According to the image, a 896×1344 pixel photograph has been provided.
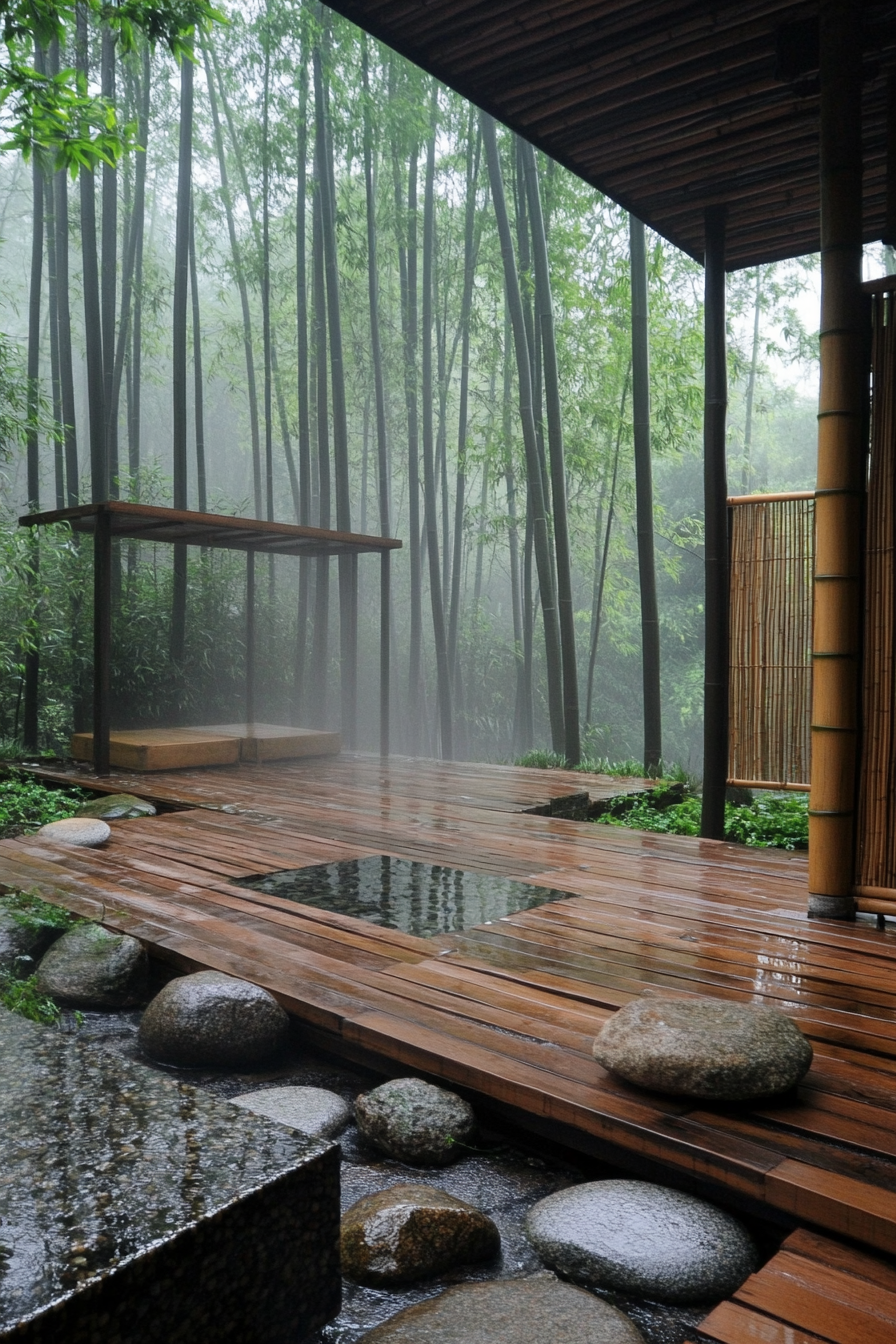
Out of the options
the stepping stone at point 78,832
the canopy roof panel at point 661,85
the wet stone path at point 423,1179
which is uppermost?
the canopy roof panel at point 661,85

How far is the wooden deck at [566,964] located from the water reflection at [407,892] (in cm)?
8

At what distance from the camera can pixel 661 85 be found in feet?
10.4

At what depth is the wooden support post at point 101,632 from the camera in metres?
5.43

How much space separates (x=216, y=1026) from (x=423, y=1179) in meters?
0.65

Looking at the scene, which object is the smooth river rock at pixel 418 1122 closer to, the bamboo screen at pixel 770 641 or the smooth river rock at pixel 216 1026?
the smooth river rock at pixel 216 1026

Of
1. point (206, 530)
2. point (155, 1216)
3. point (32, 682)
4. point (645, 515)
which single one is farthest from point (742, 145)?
point (32, 682)

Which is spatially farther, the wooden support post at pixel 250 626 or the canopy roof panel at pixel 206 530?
the wooden support post at pixel 250 626

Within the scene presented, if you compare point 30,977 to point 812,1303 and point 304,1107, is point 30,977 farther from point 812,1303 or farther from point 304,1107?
point 812,1303

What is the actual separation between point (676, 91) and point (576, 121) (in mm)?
357

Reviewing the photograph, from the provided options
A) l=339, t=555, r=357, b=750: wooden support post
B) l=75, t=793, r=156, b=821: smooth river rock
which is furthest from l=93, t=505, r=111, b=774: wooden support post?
l=339, t=555, r=357, b=750: wooden support post

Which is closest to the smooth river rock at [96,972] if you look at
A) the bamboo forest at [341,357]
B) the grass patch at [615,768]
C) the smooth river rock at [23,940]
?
the smooth river rock at [23,940]

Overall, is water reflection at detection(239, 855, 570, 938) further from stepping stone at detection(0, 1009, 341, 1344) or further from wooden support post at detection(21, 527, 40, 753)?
wooden support post at detection(21, 527, 40, 753)

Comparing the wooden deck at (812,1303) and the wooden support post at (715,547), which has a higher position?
the wooden support post at (715,547)

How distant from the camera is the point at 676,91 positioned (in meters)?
3.22
